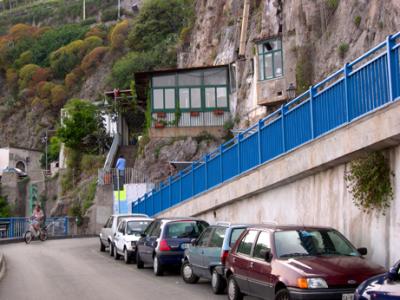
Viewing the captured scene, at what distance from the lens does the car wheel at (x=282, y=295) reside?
9.36 meters

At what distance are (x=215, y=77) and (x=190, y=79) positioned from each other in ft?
5.69

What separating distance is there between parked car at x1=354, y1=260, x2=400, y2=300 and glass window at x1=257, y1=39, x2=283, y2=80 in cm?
2649

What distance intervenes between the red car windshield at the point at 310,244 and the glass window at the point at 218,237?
3.08m

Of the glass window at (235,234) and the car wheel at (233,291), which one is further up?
the glass window at (235,234)

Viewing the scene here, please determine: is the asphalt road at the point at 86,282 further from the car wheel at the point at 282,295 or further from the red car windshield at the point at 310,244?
the car wheel at the point at 282,295

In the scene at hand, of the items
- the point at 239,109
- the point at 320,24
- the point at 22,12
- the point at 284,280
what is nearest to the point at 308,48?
the point at 320,24

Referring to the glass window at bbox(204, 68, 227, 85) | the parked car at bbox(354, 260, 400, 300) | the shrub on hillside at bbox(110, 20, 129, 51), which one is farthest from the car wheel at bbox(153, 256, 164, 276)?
the shrub on hillside at bbox(110, 20, 129, 51)

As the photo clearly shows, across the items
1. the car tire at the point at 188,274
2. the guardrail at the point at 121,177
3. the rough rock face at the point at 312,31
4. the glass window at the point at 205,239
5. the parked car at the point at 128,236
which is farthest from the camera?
the guardrail at the point at 121,177

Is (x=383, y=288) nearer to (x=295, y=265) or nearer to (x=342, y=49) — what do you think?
(x=295, y=265)

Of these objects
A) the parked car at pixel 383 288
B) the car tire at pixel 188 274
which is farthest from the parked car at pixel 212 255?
the parked car at pixel 383 288

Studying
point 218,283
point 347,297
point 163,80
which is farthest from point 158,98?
point 347,297

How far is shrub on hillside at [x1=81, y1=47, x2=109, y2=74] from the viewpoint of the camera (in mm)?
92375

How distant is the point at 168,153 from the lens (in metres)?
41.2

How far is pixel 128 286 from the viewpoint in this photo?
1430 cm
